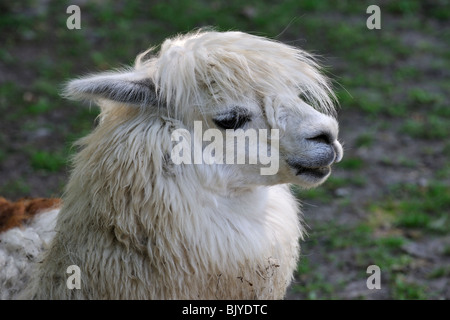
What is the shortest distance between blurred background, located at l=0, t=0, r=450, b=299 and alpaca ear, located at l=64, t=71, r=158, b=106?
100 cm

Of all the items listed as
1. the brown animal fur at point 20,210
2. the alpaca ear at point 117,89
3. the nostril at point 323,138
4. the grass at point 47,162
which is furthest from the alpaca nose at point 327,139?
the grass at point 47,162

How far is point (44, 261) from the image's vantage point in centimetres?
314

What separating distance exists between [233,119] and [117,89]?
0.52 meters

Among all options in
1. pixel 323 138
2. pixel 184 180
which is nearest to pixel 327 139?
pixel 323 138

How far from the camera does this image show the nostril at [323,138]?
290 centimetres

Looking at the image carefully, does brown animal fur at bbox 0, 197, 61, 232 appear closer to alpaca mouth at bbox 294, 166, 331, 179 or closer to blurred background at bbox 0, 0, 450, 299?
blurred background at bbox 0, 0, 450, 299

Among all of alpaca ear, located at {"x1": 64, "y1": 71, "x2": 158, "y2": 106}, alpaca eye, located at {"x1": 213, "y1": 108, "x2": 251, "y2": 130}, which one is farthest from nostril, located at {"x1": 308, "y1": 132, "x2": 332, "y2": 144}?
alpaca ear, located at {"x1": 64, "y1": 71, "x2": 158, "y2": 106}

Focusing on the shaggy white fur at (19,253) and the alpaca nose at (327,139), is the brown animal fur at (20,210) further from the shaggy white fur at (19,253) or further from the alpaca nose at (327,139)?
the alpaca nose at (327,139)

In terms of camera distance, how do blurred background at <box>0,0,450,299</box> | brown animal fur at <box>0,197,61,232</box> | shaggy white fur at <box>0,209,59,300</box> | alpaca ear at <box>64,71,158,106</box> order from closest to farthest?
alpaca ear at <box>64,71,158,106</box>, shaggy white fur at <box>0,209,59,300</box>, brown animal fur at <box>0,197,61,232</box>, blurred background at <box>0,0,450,299</box>

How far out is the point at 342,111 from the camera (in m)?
7.01

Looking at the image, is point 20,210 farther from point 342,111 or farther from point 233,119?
point 342,111

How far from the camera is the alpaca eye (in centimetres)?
295

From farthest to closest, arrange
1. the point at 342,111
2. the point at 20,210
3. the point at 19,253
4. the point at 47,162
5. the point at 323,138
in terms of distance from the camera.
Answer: the point at 342,111, the point at 47,162, the point at 20,210, the point at 19,253, the point at 323,138
